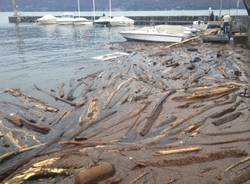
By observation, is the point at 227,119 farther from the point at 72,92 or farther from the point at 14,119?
the point at 72,92

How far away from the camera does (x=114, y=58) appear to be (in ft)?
98.4

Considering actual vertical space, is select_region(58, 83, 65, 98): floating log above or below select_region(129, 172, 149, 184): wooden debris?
below

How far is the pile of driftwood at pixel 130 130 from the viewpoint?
28.6 ft

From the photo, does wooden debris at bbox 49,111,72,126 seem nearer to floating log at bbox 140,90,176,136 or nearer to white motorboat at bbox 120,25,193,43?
floating log at bbox 140,90,176,136

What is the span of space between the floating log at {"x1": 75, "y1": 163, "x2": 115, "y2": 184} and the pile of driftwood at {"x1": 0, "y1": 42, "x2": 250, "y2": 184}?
0.02 metres

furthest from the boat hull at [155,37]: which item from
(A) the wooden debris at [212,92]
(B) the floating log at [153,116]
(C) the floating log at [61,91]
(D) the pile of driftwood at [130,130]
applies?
(B) the floating log at [153,116]

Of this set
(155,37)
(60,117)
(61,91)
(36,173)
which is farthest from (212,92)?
(155,37)

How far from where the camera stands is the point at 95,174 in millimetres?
8227

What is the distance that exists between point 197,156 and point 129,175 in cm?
202

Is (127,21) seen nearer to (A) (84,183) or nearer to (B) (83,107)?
(B) (83,107)

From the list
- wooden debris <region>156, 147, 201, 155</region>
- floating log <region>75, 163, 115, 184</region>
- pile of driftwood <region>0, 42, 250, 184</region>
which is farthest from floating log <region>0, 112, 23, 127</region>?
wooden debris <region>156, 147, 201, 155</region>

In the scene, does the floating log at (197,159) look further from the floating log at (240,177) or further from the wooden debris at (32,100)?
the wooden debris at (32,100)

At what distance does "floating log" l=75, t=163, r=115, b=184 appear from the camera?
26.3 feet

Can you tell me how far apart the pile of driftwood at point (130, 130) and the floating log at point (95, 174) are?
0.08 feet
